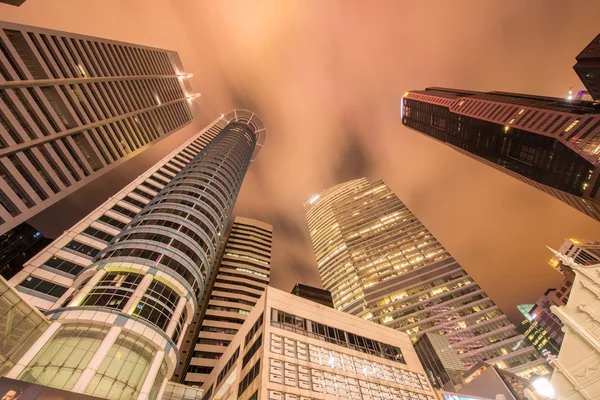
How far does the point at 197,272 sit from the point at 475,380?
1715 inches

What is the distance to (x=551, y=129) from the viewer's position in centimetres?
6531

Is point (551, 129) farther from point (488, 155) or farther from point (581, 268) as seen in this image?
point (581, 268)

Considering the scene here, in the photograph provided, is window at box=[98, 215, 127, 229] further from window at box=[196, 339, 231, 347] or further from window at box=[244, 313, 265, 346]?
window at box=[244, 313, 265, 346]

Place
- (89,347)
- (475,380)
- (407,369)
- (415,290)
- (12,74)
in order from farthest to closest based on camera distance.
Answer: (415,290) < (12,74) < (475,380) < (407,369) < (89,347)

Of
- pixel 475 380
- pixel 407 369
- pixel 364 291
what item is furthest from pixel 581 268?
pixel 364 291

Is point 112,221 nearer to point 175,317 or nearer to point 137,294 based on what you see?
point 137,294

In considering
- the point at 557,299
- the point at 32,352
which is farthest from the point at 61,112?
the point at 557,299

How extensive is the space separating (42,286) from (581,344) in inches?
2184

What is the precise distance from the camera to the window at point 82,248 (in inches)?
1650

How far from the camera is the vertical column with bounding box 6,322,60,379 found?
800 inches

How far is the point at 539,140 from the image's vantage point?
69.2 meters

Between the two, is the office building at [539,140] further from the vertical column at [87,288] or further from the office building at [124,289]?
the vertical column at [87,288]

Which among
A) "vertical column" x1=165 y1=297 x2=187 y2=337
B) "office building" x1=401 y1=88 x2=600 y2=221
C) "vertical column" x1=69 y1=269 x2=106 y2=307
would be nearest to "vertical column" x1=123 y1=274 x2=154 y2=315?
"vertical column" x1=165 y1=297 x2=187 y2=337

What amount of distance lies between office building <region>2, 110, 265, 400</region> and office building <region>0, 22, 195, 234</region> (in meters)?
9.55
